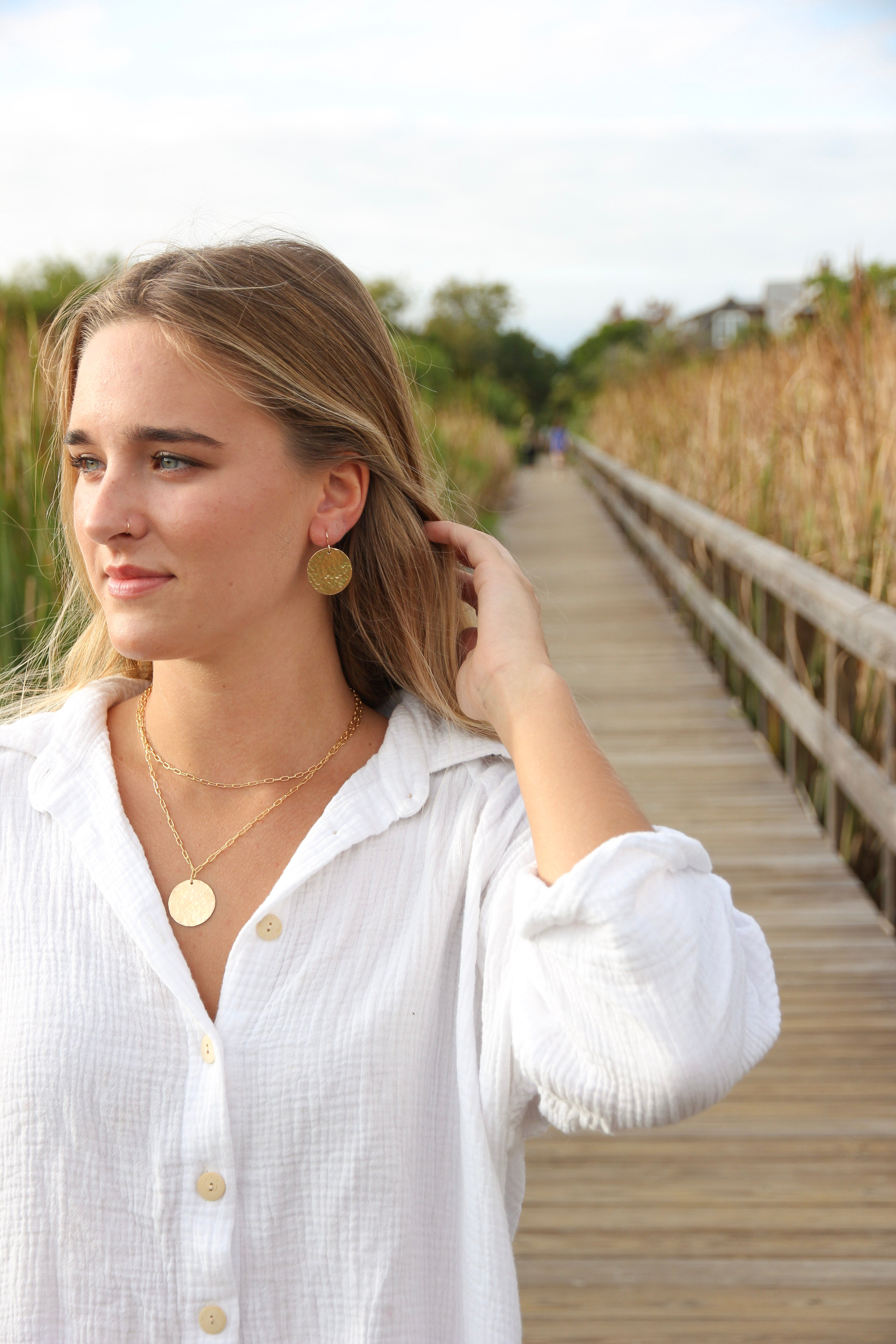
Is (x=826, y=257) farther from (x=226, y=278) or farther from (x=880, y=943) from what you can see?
(x=226, y=278)

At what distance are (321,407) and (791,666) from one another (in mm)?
3568

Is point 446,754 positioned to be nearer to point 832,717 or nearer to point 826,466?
point 832,717

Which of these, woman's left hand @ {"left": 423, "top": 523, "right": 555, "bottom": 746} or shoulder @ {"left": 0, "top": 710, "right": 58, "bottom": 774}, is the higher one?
woman's left hand @ {"left": 423, "top": 523, "right": 555, "bottom": 746}

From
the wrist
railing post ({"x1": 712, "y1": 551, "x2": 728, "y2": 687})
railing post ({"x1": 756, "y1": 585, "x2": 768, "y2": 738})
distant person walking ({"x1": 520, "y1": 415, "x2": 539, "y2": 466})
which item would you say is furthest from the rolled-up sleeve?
distant person walking ({"x1": 520, "y1": 415, "x2": 539, "y2": 466})

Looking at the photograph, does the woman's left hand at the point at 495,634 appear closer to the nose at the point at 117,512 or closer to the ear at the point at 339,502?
the ear at the point at 339,502

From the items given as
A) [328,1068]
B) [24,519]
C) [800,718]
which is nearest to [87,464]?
[328,1068]

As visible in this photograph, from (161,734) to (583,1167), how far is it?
1400 millimetres

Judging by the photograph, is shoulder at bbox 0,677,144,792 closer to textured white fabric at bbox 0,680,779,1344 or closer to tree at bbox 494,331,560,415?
textured white fabric at bbox 0,680,779,1344

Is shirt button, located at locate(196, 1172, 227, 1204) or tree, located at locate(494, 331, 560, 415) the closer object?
shirt button, located at locate(196, 1172, 227, 1204)

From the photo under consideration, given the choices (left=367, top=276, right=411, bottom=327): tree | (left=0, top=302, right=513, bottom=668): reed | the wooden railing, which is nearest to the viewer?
(left=0, top=302, right=513, bottom=668): reed

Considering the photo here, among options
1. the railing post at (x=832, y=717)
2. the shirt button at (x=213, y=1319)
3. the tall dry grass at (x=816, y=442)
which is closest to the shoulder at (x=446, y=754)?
the shirt button at (x=213, y=1319)

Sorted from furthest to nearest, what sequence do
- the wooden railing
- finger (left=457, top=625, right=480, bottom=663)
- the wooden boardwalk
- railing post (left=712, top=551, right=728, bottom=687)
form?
railing post (left=712, top=551, right=728, bottom=687), the wooden railing, the wooden boardwalk, finger (left=457, top=625, right=480, bottom=663)

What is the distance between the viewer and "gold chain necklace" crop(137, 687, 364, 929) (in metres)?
1.24

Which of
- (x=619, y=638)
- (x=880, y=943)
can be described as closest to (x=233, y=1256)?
(x=880, y=943)
